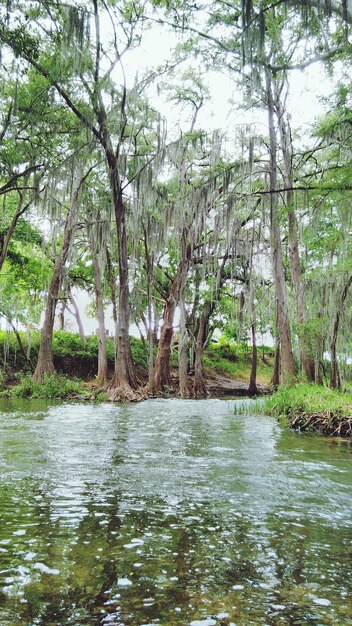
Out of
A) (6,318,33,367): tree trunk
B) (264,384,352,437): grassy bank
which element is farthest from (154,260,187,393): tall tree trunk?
(264,384,352,437): grassy bank

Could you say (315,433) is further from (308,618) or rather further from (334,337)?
(308,618)

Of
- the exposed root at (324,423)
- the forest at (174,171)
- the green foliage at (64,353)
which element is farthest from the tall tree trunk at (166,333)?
the exposed root at (324,423)

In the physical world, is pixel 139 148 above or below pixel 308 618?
above

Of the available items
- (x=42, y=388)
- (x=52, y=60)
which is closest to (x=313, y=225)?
(x=52, y=60)

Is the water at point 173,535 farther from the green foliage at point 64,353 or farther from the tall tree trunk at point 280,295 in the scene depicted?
the green foliage at point 64,353

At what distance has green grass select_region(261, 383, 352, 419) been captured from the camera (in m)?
9.77

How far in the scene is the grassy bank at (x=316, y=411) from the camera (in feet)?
30.9

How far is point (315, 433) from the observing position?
9.71 metres

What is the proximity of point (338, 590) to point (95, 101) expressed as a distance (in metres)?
15.3

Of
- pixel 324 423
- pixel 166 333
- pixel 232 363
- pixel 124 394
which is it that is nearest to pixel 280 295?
pixel 324 423

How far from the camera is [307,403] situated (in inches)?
420

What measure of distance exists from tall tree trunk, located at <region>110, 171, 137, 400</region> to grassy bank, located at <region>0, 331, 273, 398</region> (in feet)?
3.30

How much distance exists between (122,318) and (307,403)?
359 inches

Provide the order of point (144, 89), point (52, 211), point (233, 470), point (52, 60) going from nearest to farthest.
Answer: point (233, 470) < point (52, 60) < point (52, 211) < point (144, 89)
